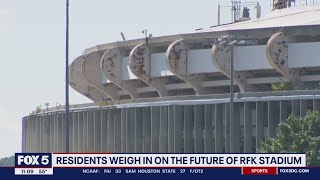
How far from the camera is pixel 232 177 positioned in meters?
53.2

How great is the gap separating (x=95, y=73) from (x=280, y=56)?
26399 millimetres

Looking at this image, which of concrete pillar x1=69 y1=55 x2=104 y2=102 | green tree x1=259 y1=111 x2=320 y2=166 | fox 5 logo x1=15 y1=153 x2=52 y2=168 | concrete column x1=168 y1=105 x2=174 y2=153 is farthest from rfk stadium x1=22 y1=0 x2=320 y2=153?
fox 5 logo x1=15 y1=153 x2=52 y2=168

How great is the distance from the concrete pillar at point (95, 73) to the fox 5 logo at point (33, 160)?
94.6m

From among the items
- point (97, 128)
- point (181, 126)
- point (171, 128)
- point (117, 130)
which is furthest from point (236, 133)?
point (97, 128)

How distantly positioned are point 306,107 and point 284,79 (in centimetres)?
1559

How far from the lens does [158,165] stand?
178 feet

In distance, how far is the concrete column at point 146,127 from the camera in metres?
130

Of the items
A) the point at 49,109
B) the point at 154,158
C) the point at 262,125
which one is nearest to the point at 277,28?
the point at 262,125

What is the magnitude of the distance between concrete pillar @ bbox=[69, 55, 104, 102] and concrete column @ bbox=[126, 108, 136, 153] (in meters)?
24.5

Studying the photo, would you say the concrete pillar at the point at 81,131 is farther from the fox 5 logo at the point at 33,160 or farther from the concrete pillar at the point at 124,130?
the fox 5 logo at the point at 33,160

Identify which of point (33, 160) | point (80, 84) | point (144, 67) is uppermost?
point (144, 67)

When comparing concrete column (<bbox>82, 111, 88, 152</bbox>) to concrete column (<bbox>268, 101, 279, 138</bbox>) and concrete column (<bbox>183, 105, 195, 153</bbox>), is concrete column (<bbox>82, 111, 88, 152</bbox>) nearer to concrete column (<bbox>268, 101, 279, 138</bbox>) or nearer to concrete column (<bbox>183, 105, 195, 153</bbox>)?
concrete column (<bbox>183, 105, 195, 153</bbox>)

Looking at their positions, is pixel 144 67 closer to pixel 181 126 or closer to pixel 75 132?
pixel 75 132

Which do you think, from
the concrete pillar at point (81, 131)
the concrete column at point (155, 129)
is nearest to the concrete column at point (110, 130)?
the concrete pillar at point (81, 131)
